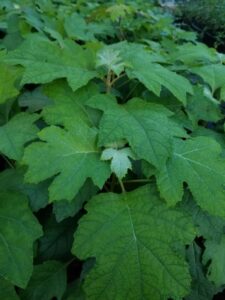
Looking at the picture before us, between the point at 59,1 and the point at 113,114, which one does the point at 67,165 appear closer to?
the point at 113,114

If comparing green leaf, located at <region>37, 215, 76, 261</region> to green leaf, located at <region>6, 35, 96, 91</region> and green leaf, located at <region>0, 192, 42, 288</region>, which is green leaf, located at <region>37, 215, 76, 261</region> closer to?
green leaf, located at <region>0, 192, 42, 288</region>

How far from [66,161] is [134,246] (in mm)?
361

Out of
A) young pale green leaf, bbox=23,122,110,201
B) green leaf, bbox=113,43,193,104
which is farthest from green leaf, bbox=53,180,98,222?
green leaf, bbox=113,43,193,104

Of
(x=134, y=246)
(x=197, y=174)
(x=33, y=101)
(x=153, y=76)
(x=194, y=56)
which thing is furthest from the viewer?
(x=194, y=56)

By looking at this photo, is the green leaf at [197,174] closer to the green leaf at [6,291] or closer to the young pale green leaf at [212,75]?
the young pale green leaf at [212,75]

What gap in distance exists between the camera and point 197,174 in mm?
1425

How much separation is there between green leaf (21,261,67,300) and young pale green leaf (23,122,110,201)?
424 millimetres

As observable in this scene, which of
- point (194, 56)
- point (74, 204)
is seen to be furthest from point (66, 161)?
point (194, 56)

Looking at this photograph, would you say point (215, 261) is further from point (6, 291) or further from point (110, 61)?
point (110, 61)

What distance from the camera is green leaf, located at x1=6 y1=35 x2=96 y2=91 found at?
1.58 m

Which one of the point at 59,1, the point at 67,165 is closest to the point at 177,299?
the point at 67,165

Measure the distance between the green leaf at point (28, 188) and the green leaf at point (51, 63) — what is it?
1.20 ft

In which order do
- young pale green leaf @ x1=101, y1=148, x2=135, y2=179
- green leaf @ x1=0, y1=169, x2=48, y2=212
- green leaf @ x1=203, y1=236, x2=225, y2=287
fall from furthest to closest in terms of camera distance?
green leaf @ x1=203, y1=236, x2=225, y2=287 → green leaf @ x1=0, y1=169, x2=48, y2=212 → young pale green leaf @ x1=101, y1=148, x2=135, y2=179

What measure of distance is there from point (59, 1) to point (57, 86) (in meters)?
2.33
